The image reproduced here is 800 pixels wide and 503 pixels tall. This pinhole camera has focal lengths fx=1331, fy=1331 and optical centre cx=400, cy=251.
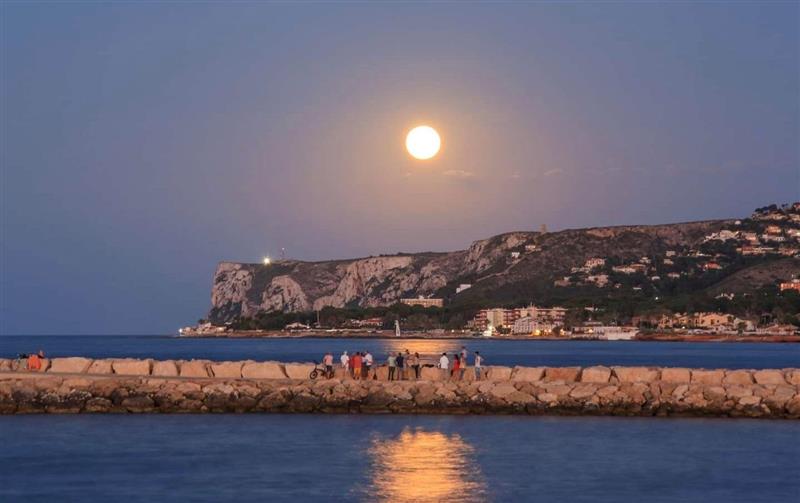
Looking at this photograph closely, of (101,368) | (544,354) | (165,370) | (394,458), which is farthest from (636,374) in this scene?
(544,354)

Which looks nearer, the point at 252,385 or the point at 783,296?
the point at 252,385

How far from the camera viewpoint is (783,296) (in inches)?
7726

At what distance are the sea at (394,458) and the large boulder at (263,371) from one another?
3.96 m

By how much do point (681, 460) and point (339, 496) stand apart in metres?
8.65

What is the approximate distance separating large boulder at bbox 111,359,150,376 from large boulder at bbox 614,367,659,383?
14.7m

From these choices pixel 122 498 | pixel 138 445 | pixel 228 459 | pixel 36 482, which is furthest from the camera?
pixel 138 445

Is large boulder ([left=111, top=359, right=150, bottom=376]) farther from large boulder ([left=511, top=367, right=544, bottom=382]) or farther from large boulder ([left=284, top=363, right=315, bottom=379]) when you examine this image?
large boulder ([left=511, top=367, right=544, bottom=382])

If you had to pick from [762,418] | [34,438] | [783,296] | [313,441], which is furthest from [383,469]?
[783,296]

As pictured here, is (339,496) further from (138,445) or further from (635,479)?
(138,445)

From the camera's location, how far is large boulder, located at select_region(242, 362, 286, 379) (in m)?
41.3

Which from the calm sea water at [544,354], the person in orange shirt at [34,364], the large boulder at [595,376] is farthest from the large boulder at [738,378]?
the calm sea water at [544,354]

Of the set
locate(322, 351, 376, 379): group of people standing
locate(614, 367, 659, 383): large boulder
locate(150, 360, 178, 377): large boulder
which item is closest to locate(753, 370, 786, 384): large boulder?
locate(614, 367, 659, 383): large boulder

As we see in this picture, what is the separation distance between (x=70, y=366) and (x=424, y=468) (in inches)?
772

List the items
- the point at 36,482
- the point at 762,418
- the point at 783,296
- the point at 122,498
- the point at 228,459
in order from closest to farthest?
1. the point at 122,498
2. the point at 36,482
3. the point at 228,459
4. the point at 762,418
5. the point at 783,296
